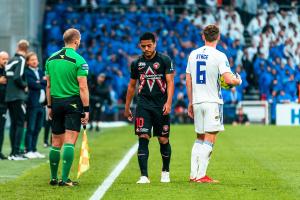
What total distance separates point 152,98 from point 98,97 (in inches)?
769

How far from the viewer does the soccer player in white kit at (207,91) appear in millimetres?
13188

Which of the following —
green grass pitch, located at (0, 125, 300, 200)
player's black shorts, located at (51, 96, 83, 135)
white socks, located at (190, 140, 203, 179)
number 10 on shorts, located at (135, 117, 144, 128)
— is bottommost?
green grass pitch, located at (0, 125, 300, 200)

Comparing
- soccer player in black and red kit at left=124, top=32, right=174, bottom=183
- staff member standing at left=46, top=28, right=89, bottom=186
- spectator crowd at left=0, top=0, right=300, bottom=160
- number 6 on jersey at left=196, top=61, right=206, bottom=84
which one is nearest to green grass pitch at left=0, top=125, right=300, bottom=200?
soccer player in black and red kit at left=124, top=32, right=174, bottom=183

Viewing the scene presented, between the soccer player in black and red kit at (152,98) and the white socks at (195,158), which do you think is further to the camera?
the white socks at (195,158)

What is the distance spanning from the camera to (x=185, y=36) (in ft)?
141

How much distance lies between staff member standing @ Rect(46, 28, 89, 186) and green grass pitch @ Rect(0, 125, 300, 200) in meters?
0.66

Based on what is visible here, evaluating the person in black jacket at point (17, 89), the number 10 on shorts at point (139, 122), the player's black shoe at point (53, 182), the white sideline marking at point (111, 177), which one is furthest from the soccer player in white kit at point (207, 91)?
the person in black jacket at point (17, 89)

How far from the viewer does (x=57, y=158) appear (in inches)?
520

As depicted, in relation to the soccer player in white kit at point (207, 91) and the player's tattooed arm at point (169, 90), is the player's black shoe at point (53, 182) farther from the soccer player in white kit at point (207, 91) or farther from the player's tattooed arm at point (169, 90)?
the soccer player in white kit at point (207, 91)

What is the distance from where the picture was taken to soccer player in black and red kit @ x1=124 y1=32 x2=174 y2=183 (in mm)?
13234

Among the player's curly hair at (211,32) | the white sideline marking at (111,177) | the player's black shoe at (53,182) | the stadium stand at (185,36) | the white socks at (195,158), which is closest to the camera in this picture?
the white sideline marking at (111,177)

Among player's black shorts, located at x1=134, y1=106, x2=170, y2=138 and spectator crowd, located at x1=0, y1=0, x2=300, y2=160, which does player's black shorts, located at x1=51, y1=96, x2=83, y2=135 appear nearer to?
player's black shorts, located at x1=134, y1=106, x2=170, y2=138

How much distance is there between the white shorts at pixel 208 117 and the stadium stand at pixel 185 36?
25696mm

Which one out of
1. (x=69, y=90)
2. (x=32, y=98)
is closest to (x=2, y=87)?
(x=32, y=98)
